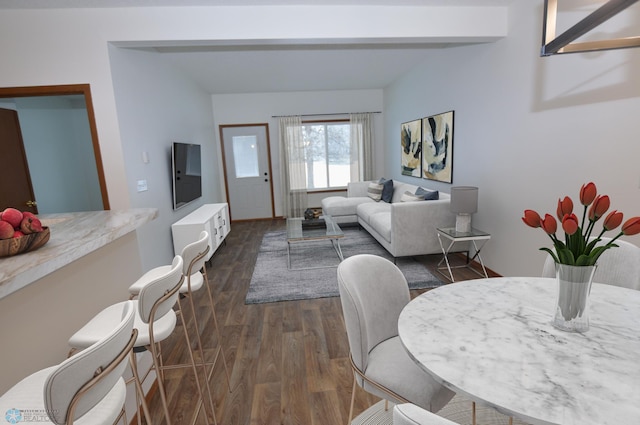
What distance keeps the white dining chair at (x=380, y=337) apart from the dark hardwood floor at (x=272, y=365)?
587mm

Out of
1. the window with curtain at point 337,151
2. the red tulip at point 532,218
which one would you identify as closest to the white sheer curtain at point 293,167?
the window with curtain at point 337,151

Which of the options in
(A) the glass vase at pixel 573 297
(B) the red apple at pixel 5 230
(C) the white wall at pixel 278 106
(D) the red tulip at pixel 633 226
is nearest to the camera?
(D) the red tulip at pixel 633 226

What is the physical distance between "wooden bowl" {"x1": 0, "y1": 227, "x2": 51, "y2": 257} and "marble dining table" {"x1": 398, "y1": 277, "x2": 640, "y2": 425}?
4.84 feet

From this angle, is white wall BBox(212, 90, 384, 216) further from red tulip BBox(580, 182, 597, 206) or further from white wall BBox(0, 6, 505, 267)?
red tulip BBox(580, 182, 597, 206)

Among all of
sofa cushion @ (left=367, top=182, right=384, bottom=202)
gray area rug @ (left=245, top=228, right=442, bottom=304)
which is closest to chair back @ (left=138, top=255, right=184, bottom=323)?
gray area rug @ (left=245, top=228, right=442, bottom=304)

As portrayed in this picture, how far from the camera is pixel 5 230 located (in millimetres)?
1191

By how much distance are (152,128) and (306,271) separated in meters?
2.43

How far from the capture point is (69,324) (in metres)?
1.54

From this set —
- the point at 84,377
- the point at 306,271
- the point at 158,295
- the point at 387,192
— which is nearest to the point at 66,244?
the point at 158,295

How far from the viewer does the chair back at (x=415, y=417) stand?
1.96 ft

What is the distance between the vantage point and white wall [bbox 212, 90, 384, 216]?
22.2 feet

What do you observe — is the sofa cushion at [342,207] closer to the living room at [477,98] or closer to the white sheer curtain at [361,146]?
the white sheer curtain at [361,146]

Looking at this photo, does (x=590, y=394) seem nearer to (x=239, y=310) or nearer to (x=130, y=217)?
(x=130, y=217)

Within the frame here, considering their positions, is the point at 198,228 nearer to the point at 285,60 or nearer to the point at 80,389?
the point at 285,60
